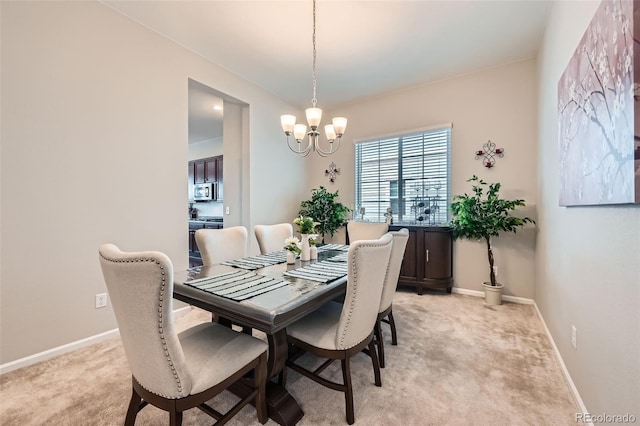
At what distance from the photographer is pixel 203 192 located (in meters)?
6.55

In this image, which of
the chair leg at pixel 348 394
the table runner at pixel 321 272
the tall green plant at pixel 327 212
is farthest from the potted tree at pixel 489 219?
the chair leg at pixel 348 394

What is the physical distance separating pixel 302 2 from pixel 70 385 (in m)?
3.39

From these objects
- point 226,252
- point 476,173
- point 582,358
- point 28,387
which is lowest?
point 28,387

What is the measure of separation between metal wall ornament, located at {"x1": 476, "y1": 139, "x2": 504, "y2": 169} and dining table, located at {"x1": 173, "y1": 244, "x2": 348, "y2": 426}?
2.78m

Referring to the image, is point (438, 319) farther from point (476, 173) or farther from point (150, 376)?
point (150, 376)

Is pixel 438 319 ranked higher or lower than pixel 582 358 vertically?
lower

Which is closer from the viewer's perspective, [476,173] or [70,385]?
[70,385]

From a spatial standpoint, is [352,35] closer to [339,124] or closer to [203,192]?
[339,124]

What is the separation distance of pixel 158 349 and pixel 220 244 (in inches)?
52.0

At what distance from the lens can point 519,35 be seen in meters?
2.88

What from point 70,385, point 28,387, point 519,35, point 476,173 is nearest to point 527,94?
point 519,35

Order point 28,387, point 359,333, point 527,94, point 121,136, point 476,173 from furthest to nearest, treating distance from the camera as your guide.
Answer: point 476,173 → point 527,94 → point 121,136 → point 28,387 → point 359,333

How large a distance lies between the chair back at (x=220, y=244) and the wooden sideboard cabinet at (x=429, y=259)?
7.71 feet

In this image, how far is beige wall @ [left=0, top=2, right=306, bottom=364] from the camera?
6.48 ft
